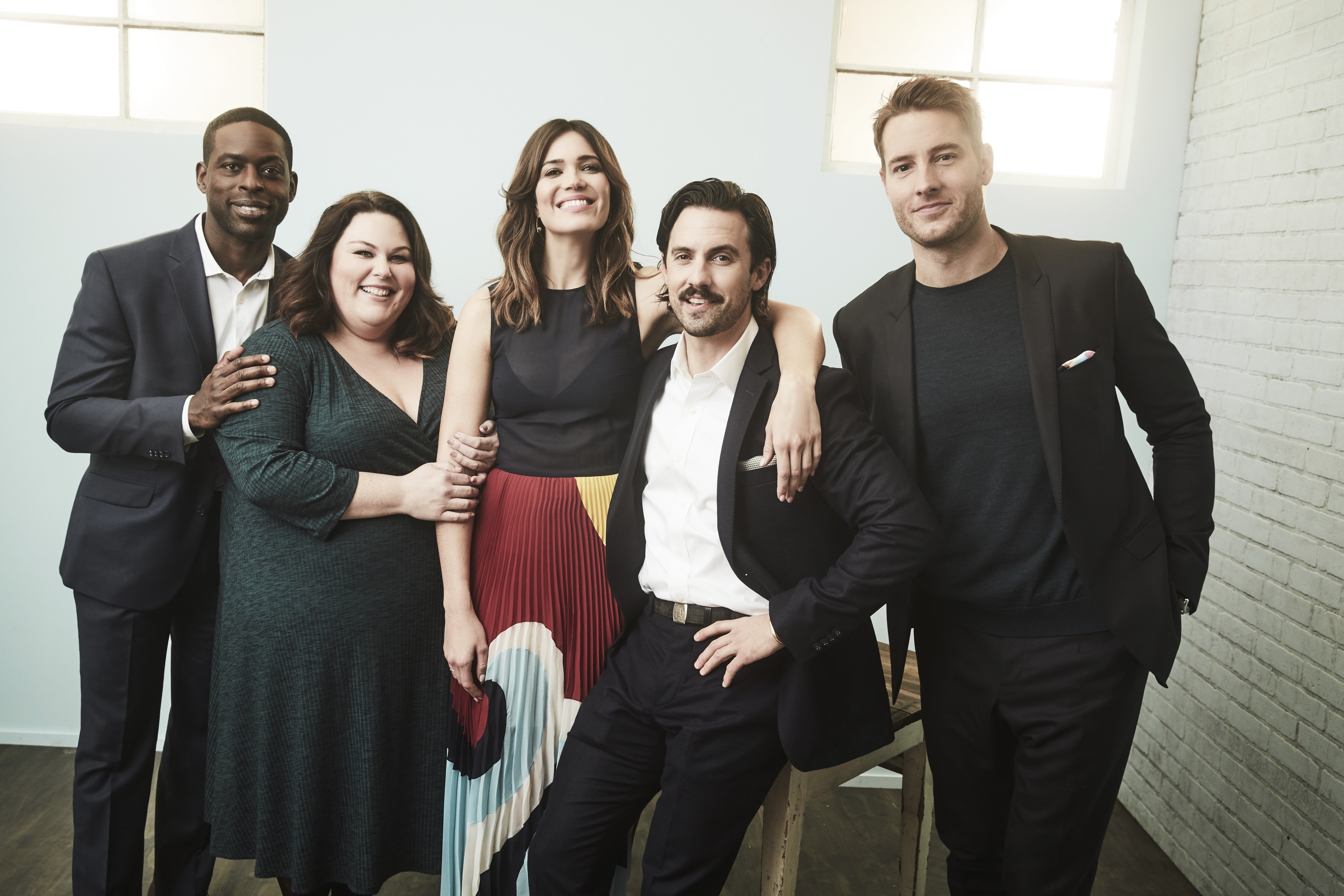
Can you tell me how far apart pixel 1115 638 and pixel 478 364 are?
1.46 metres

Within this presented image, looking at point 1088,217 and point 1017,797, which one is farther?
point 1088,217

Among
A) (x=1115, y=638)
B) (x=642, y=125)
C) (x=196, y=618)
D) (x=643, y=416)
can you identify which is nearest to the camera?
(x=1115, y=638)

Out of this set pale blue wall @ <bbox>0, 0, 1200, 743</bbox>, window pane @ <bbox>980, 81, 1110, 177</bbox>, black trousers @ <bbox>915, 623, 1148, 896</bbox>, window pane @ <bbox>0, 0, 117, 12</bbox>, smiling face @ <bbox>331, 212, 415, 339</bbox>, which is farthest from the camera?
window pane @ <bbox>980, 81, 1110, 177</bbox>

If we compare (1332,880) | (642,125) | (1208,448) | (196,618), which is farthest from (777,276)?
(1332,880)

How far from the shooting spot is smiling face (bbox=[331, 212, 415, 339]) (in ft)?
6.59

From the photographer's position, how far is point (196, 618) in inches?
90.4

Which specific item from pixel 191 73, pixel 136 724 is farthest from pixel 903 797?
pixel 191 73

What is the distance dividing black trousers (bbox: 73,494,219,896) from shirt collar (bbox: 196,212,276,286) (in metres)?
0.59

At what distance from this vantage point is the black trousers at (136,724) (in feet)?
7.19

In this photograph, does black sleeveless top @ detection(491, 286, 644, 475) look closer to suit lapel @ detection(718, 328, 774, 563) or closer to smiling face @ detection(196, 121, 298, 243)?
suit lapel @ detection(718, 328, 774, 563)

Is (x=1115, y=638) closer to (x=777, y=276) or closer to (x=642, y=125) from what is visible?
(x=777, y=276)

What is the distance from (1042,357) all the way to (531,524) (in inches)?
43.6

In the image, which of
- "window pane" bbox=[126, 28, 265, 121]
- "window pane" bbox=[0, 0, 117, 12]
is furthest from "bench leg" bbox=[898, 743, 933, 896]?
"window pane" bbox=[0, 0, 117, 12]

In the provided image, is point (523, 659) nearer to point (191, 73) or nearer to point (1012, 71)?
point (191, 73)
